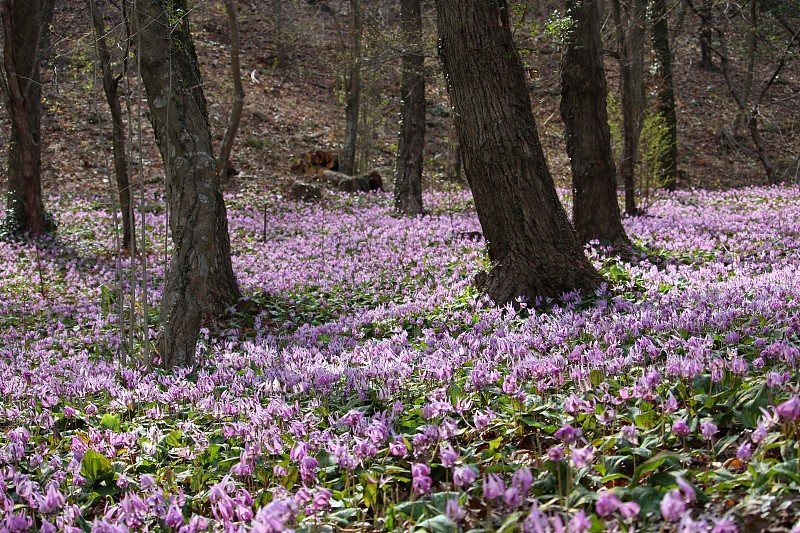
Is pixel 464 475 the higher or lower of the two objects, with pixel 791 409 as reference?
lower

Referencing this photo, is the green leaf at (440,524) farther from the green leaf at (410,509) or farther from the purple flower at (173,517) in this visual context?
the purple flower at (173,517)

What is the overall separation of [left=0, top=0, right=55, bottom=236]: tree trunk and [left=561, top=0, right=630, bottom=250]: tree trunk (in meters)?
10.7

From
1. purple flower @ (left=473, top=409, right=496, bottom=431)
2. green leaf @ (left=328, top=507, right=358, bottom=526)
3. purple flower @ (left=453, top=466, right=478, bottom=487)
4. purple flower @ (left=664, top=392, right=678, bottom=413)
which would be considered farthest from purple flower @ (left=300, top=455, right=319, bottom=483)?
purple flower @ (left=664, top=392, right=678, bottom=413)

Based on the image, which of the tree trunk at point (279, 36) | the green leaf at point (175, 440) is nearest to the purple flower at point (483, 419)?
the green leaf at point (175, 440)

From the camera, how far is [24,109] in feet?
45.4

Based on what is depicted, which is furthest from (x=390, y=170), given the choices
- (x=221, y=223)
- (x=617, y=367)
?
(x=617, y=367)

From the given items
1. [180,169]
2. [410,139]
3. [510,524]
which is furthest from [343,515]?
[410,139]

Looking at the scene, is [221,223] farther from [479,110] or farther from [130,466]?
[130,466]

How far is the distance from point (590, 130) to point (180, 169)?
5811mm

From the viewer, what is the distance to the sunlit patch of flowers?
255cm

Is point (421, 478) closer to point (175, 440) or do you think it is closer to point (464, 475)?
point (464, 475)

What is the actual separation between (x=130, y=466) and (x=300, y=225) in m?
12.6

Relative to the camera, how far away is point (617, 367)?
3.80 meters

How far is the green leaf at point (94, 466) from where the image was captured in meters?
3.50
